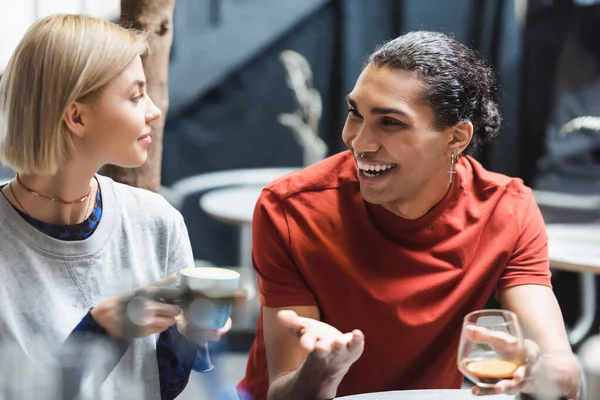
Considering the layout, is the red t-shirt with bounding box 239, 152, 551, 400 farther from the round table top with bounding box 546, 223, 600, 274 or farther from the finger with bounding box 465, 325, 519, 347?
the round table top with bounding box 546, 223, 600, 274

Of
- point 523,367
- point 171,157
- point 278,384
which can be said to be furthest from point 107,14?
point 523,367

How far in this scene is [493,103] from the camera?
2113mm

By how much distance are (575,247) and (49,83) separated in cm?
195

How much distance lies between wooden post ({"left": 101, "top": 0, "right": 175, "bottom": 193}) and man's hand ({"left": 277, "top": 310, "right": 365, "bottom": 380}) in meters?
0.89

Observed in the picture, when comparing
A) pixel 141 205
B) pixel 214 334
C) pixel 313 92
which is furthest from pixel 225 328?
pixel 313 92

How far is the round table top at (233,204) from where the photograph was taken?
11.3ft

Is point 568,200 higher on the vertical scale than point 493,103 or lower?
lower

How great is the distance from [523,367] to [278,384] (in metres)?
0.48

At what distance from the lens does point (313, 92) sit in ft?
14.4

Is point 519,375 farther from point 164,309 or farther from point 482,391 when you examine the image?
point 164,309

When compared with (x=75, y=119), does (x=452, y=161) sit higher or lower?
lower

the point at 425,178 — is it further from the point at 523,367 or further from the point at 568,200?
the point at 568,200

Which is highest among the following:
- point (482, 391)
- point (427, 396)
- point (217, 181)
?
point (482, 391)

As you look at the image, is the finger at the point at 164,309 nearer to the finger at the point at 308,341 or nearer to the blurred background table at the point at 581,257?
the finger at the point at 308,341
